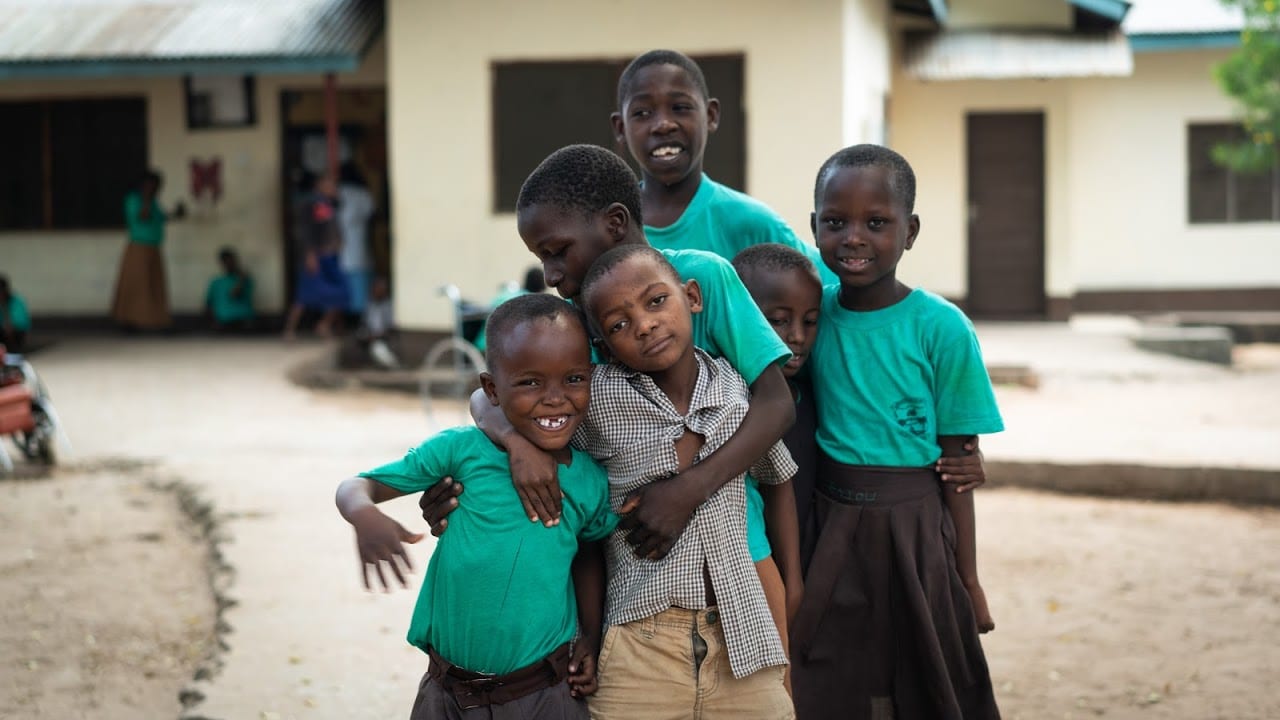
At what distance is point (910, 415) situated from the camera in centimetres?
290

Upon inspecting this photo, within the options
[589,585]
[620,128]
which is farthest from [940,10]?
[589,585]

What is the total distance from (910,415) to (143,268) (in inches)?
→ 448

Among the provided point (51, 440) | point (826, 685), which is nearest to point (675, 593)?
point (826, 685)

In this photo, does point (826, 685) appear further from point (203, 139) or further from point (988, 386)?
point (203, 139)

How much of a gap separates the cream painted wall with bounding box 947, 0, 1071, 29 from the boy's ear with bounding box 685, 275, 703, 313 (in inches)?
464

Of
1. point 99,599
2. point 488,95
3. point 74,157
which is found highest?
point 488,95

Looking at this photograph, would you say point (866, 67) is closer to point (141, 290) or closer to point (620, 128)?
point (141, 290)

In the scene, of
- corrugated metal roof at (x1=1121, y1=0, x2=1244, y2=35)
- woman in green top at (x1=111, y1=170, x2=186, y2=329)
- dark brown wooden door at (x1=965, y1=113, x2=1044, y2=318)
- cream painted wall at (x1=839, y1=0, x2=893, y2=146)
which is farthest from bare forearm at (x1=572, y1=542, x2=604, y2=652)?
corrugated metal roof at (x1=1121, y1=0, x2=1244, y2=35)

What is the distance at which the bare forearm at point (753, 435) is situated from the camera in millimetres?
2361

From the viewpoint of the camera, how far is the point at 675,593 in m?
2.37

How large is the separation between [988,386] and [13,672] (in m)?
3.24

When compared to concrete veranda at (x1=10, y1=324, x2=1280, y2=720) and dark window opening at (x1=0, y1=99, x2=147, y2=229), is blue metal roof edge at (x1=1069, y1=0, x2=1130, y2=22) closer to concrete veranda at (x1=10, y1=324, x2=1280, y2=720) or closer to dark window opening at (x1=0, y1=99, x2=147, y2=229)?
concrete veranda at (x1=10, y1=324, x2=1280, y2=720)

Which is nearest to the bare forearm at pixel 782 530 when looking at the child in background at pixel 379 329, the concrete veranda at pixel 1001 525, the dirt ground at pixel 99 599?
the concrete veranda at pixel 1001 525

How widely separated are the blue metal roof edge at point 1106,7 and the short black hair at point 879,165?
10.8 meters
